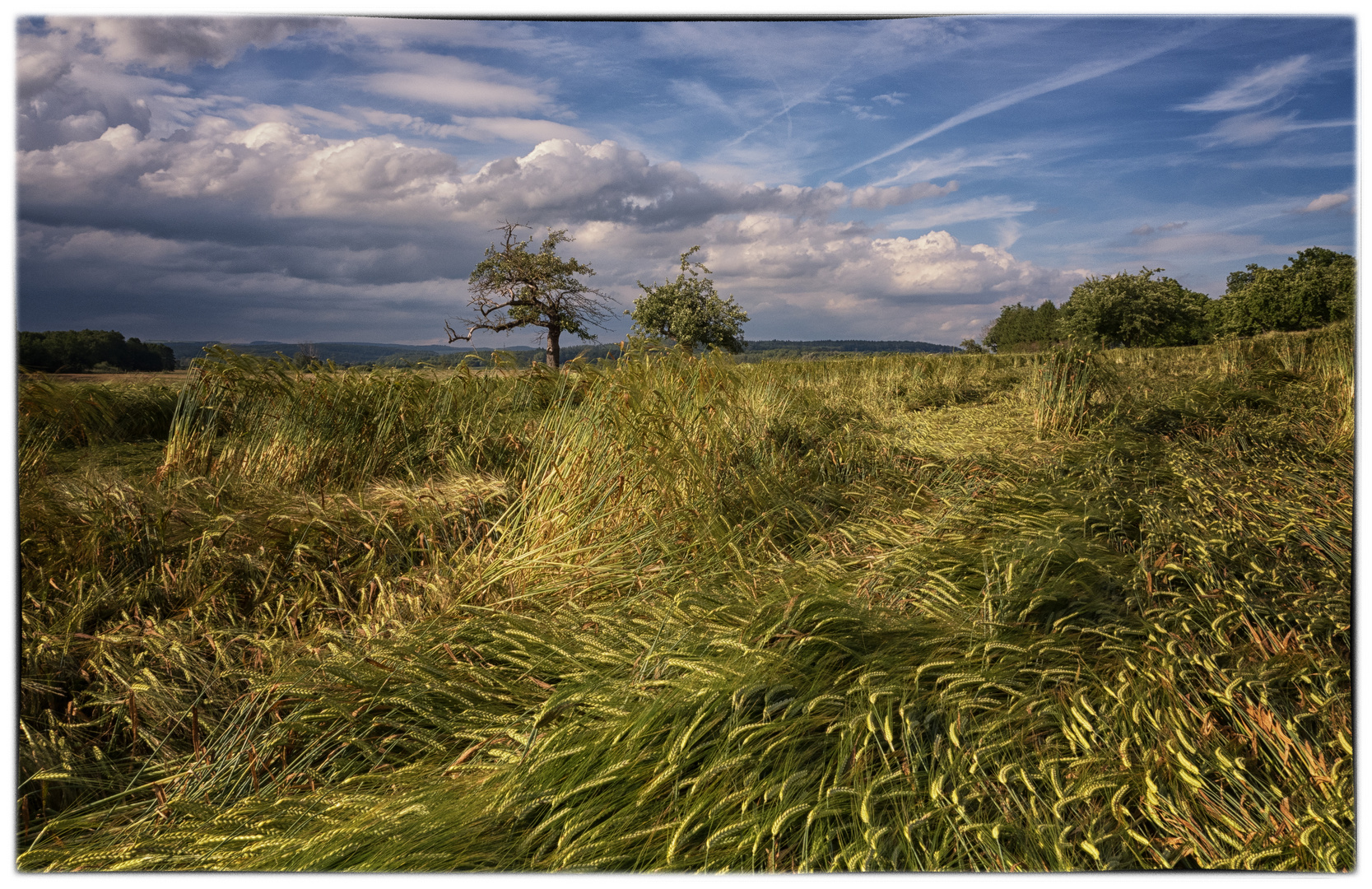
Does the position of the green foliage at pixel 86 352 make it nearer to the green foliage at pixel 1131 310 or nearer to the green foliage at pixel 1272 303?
the green foliage at pixel 1272 303

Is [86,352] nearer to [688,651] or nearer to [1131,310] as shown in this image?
[688,651]

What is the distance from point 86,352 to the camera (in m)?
2.34

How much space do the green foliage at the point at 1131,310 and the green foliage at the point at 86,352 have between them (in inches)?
1314

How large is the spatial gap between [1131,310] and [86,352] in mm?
35931

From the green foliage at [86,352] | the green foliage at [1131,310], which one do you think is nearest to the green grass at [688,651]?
the green foliage at [86,352]

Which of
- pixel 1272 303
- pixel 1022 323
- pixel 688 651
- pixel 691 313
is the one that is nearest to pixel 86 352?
pixel 688 651

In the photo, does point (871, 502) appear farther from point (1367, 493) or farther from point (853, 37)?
point (853, 37)

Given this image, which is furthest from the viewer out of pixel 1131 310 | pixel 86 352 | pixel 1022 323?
pixel 1022 323

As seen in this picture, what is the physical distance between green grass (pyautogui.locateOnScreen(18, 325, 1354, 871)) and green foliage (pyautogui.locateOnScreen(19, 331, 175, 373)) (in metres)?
0.63

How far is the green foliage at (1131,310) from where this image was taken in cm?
2978

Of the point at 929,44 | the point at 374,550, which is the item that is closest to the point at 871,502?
the point at 929,44

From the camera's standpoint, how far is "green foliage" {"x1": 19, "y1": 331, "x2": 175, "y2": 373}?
1.95 meters

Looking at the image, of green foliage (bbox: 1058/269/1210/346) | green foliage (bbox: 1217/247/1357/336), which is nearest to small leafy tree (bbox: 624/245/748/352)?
green foliage (bbox: 1217/247/1357/336)

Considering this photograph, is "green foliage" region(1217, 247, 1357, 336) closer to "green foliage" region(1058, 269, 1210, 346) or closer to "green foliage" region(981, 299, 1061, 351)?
"green foliage" region(1058, 269, 1210, 346)
